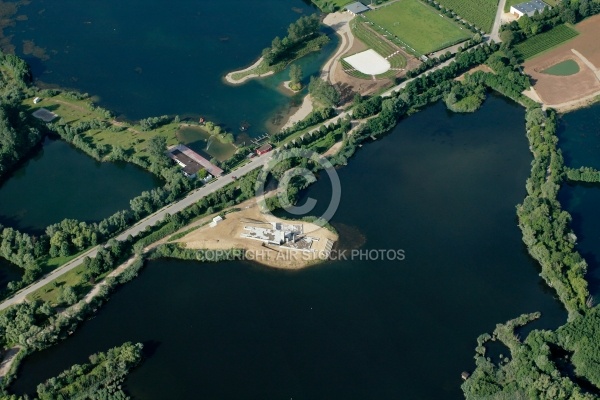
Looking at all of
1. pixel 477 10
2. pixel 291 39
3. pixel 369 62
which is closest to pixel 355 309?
pixel 369 62

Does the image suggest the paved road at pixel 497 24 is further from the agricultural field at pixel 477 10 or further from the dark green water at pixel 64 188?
the dark green water at pixel 64 188

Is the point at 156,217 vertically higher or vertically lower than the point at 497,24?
lower

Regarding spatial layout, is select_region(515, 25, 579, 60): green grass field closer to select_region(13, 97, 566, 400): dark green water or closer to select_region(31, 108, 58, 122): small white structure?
select_region(13, 97, 566, 400): dark green water

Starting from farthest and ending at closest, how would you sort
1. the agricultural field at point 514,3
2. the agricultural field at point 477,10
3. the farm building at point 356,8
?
the agricultural field at point 514,3
the farm building at point 356,8
the agricultural field at point 477,10

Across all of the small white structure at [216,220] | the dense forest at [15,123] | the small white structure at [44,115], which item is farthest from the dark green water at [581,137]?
the dense forest at [15,123]

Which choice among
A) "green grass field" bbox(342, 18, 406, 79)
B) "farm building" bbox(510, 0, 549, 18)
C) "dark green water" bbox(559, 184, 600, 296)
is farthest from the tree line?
"dark green water" bbox(559, 184, 600, 296)

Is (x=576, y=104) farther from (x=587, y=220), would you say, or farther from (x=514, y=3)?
(x=514, y=3)
